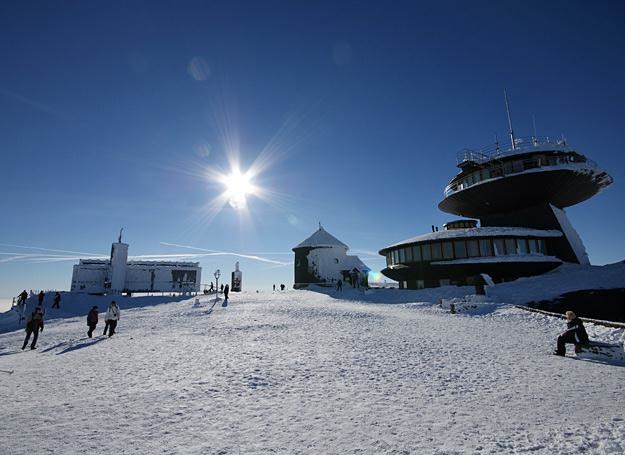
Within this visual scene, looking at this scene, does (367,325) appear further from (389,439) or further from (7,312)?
(7,312)

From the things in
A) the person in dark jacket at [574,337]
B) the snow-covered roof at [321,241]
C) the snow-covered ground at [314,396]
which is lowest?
the snow-covered ground at [314,396]

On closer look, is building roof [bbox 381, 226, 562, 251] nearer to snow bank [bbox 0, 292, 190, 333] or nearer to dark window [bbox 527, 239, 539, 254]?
dark window [bbox 527, 239, 539, 254]

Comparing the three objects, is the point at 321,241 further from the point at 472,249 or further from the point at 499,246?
the point at 499,246

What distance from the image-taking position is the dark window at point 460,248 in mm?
31184

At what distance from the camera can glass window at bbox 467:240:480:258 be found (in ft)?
101

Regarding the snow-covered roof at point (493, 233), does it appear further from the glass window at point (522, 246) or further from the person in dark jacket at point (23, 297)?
the person in dark jacket at point (23, 297)

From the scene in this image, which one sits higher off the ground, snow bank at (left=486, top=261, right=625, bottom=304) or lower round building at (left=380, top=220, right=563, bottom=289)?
lower round building at (left=380, top=220, right=563, bottom=289)

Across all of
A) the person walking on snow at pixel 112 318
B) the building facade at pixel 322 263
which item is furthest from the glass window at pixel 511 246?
the person walking on snow at pixel 112 318

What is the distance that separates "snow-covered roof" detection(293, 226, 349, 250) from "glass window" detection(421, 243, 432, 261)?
19.1m

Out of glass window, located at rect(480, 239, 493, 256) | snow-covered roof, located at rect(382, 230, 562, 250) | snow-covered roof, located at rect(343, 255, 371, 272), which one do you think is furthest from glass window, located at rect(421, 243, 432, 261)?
snow-covered roof, located at rect(343, 255, 371, 272)

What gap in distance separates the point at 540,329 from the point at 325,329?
947 cm

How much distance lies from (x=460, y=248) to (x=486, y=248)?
2.22 meters

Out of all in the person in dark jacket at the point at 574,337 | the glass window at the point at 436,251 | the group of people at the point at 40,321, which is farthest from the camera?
the glass window at the point at 436,251

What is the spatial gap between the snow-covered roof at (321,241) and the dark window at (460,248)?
21.6 metres
